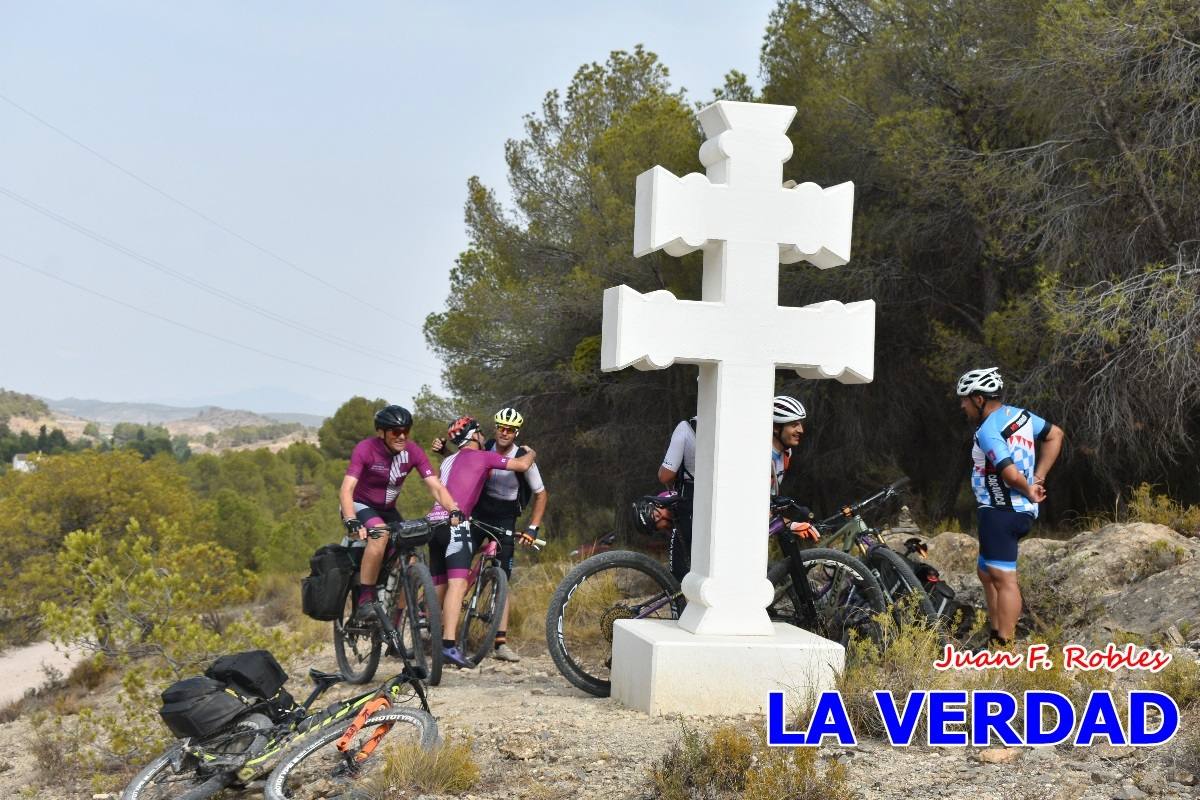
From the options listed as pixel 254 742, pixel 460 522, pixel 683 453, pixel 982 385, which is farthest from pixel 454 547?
pixel 982 385

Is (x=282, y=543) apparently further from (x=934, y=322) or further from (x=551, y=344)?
(x=934, y=322)

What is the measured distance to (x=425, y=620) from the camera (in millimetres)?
7145

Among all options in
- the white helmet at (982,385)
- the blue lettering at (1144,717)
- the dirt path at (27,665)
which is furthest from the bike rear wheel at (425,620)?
the dirt path at (27,665)

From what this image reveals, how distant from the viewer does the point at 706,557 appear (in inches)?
236

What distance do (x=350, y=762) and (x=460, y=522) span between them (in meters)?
2.27

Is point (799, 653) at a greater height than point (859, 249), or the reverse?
point (859, 249)

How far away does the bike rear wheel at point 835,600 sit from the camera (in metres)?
6.58

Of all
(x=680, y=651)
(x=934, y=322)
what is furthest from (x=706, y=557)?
(x=934, y=322)

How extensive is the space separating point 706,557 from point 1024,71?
9.06 metres

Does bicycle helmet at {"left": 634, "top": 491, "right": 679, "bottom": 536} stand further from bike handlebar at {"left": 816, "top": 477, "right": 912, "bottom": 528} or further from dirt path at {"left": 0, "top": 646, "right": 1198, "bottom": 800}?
dirt path at {"left": 0, "top": 646, "right": 1198, "bottom": 800}

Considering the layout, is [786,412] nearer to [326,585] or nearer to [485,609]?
[485,609]

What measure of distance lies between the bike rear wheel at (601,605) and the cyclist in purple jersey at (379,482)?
1.05 m

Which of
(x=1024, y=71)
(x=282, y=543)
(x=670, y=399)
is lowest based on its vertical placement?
(x=282, y=543)

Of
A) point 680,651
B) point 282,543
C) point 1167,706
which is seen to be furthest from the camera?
point 282,543
